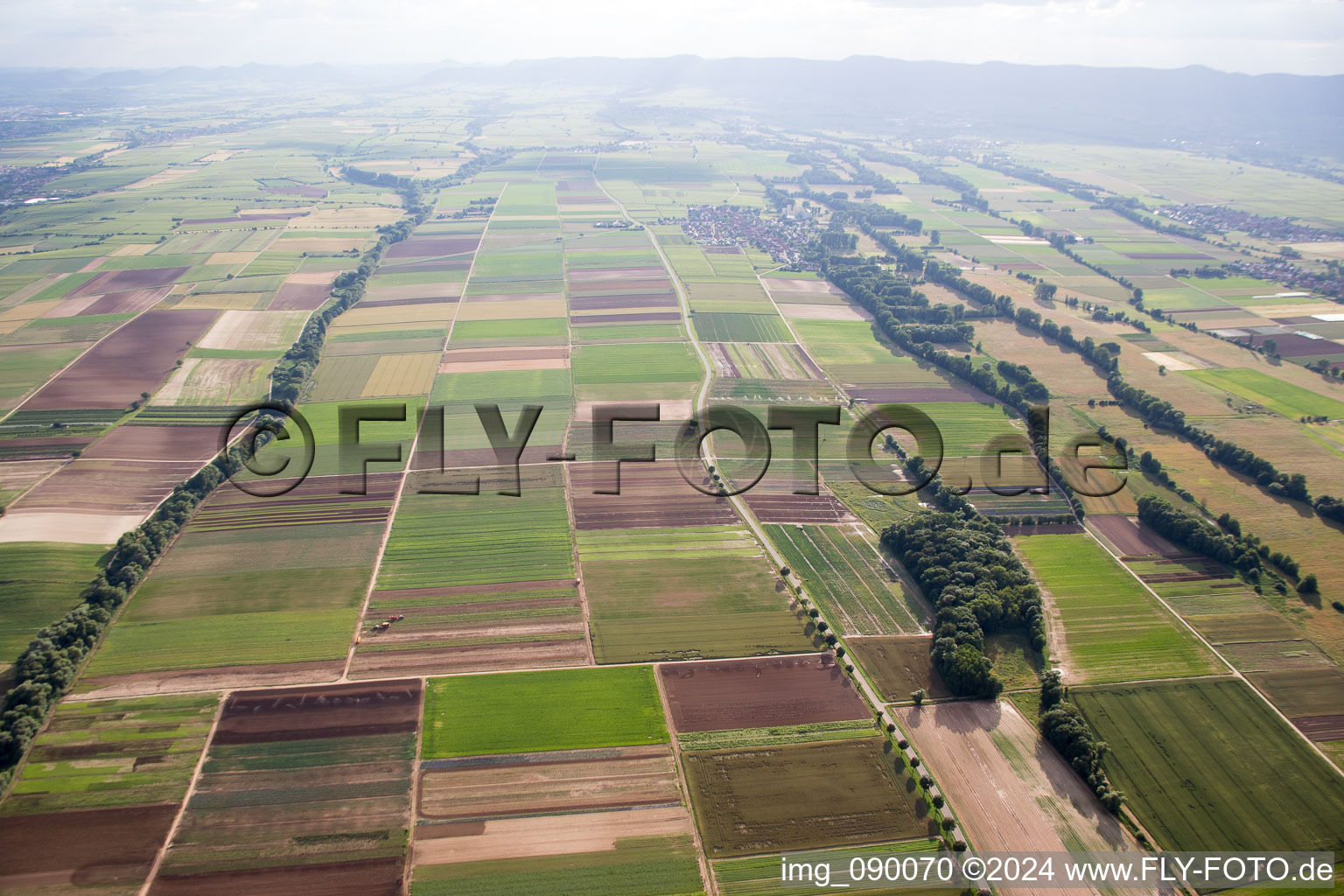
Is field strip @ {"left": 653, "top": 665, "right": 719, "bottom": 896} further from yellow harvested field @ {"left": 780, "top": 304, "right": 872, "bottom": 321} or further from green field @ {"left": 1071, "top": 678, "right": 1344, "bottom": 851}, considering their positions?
yellow harvested field @ {"left": 780, "top": 304, "right": 872, "bottom": 321}

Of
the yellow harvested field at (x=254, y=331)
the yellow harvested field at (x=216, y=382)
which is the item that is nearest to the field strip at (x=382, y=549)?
the yellow harvested field at (x=216, y=382)

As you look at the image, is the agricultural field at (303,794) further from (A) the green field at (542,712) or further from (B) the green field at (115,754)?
(A) the green field at (542,712)

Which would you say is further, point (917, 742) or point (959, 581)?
point (959, 581)

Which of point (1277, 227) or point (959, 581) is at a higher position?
point (1277, 227)

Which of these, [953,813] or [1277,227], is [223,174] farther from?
[1277,227]

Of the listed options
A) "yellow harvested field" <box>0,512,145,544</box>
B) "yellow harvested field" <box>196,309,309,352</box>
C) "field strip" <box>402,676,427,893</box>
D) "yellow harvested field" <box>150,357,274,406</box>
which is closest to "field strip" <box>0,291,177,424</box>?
"yellow harvested field" <box>150,357,274,406</box>

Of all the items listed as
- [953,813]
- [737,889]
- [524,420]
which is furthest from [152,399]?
[953,813]

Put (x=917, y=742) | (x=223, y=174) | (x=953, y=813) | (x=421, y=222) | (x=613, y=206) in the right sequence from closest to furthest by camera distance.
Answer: (x=953, y=813)
(x=917, y=742)
(x=421, y=222)
(x=613, y=206)
(x=223, y=174)
